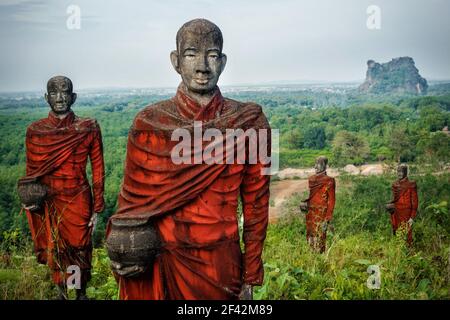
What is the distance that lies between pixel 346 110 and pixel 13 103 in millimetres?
19979

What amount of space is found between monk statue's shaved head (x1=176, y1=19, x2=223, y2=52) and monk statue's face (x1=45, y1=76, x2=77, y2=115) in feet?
9.59

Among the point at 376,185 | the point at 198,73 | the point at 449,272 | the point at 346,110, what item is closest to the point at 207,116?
the point at 198,73

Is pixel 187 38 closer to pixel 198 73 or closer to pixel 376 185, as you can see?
pixel 198 73

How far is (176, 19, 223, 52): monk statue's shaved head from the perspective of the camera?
2.96 meters

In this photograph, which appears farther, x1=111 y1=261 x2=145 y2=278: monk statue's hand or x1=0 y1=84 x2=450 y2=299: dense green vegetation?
x1=0 y1=84 x2=450 y2=299: dense green vegetation

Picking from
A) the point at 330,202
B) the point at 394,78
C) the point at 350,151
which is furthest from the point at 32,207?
the point at 394,78

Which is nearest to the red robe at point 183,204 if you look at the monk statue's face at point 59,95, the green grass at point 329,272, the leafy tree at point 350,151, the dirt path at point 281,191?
the green grass at point 329,272

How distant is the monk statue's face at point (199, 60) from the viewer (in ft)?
9.72

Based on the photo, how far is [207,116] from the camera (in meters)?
2.99

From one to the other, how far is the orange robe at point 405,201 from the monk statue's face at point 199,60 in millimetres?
6772

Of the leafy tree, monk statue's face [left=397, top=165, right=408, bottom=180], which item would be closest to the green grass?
monk statue's face [left=397, top=165, right=408, bottom=180]

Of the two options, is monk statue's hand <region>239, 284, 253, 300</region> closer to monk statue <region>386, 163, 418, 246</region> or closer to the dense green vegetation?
the dense green vegetation

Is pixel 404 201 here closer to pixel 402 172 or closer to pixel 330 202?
pixel 402 172
